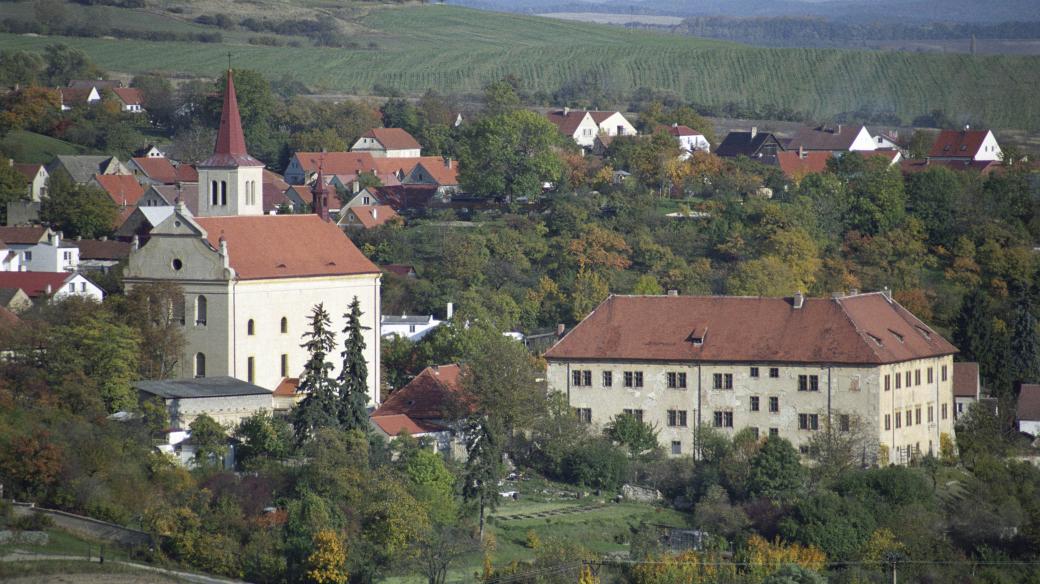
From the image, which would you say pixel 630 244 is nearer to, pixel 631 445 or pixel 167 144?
pixel 631 445

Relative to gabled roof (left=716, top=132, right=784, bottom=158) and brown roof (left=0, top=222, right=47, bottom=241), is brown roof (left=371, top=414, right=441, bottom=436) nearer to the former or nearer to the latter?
brown roof (left=0, top=222, right=47, bottom=241)

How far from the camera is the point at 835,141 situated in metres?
128

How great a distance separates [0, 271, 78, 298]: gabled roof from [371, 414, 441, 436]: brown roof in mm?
14764

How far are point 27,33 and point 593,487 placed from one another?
110 meters

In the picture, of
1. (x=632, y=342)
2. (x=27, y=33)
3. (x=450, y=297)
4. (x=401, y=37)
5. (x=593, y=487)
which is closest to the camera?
(x=593, y=487)

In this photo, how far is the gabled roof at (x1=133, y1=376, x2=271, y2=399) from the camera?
64375mm

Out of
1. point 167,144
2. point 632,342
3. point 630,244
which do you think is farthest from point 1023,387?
point 167,144

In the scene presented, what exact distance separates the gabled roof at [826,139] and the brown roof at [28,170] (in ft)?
149

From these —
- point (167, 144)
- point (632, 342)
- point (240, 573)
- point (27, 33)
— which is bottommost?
point (240, 573)

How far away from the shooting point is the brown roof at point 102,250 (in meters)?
85.4

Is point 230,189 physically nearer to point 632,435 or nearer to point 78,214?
point 632,435

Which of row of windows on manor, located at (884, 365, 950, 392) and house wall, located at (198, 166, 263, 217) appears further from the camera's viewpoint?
house wall, located at (198, 166, 263, 217)

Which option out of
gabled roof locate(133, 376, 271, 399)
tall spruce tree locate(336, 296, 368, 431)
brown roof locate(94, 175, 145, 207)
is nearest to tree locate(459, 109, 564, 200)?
brown roof locate(94, 175, 145, 207)

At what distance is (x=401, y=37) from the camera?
194 meters
